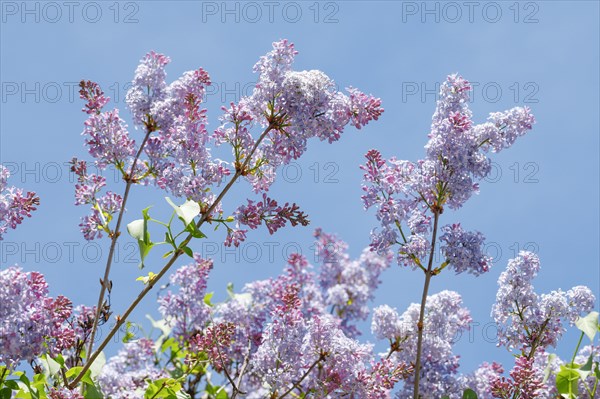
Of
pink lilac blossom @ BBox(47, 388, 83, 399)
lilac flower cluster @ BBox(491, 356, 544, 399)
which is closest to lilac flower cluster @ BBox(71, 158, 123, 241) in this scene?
pink lilac blossom @ BBox(47, 388, 83, 399)

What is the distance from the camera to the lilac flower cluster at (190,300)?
5566mm

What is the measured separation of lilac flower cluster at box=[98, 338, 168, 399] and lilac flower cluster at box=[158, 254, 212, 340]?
328 mm

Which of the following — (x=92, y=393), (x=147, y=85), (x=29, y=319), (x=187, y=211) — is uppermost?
(x=147, y=85)

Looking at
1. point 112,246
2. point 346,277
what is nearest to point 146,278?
point 112,246

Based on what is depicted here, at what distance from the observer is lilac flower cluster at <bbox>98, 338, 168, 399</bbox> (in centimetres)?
502

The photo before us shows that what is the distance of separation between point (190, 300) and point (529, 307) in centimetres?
239

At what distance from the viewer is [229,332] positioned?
418 cm

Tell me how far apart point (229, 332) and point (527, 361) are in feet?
4.80

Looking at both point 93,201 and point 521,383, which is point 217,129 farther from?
point 521,383

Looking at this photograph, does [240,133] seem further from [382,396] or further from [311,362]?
[382,396]

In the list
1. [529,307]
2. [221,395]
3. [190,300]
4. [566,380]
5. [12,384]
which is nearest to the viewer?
[566,380]

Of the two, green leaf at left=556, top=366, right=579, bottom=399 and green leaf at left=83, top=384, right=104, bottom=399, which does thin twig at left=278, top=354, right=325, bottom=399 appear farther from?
green leaf at left=556, top=366, right=579, bottom=399

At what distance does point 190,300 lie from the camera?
558 cm

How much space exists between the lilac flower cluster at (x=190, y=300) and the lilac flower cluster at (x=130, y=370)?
328 millimetres
